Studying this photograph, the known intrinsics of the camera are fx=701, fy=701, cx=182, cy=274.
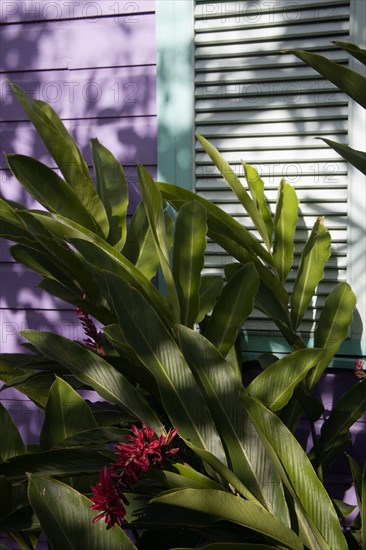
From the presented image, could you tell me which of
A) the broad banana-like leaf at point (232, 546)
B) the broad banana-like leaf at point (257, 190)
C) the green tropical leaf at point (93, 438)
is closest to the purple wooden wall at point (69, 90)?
the broad banana-like leaf at point (257, 190)

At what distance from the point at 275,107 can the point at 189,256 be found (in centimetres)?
86

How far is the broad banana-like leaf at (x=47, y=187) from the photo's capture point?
1648 millimetres

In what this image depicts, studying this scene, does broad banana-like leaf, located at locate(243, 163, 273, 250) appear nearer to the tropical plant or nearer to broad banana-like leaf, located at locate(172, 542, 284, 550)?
the tropical plant

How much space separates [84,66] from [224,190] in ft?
2.11

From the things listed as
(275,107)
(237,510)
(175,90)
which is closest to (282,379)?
(237,510)

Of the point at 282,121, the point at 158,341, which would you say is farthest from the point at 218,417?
the point at 282,121

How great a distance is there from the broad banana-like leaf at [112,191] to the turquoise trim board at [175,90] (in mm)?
402

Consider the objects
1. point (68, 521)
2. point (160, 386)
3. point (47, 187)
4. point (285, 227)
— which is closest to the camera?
point (68, 521)

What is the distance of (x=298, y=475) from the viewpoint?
113 centimetres

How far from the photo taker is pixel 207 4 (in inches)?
88.0

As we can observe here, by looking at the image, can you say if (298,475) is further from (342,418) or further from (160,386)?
(342,418)

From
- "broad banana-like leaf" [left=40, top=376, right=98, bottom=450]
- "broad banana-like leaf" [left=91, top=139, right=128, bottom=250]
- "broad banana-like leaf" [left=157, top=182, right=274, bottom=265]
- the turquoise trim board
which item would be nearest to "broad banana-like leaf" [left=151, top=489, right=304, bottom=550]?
"broad banana-like leaf" [left=40, top=376, right=98, bottom=450]

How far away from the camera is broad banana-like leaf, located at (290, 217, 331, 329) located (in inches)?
77.0

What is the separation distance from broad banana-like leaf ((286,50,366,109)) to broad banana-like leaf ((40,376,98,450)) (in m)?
0.80
